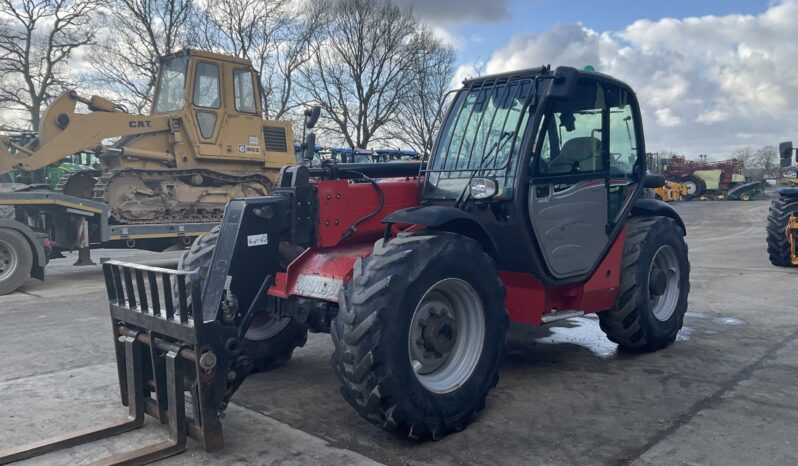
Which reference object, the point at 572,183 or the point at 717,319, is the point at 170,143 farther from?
the point at 717,319

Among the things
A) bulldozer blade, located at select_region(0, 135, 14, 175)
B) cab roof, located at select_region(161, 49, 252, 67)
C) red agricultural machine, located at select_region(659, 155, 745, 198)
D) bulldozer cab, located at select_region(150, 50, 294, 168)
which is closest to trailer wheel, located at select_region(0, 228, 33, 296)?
bulldozer blade, located at select_region(0, 135, 14, 175)

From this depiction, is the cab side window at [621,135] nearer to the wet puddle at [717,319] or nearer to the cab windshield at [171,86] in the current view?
the wet puddle at [717,319]

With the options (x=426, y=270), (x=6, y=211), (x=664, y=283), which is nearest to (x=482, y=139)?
(x=426, y=270)

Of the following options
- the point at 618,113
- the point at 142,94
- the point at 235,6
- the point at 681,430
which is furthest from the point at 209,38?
the point at 681,430

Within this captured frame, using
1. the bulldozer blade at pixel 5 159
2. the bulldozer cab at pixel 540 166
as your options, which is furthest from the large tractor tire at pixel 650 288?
the bulldozer blade at pixel 5 159

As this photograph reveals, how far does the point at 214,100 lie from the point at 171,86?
886 mm

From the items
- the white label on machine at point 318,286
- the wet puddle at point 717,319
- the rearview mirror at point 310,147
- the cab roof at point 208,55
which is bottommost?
the wet puddle at point 717,319

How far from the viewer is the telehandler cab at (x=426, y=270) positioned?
379 centimetres

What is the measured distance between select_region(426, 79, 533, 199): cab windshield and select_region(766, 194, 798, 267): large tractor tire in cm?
874

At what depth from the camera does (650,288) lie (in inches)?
245

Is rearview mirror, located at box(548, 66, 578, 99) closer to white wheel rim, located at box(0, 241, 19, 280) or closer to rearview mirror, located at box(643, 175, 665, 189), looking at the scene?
rearview mirror, located at box(643, 175, 665, 189)

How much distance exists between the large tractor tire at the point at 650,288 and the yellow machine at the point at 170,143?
8585mm

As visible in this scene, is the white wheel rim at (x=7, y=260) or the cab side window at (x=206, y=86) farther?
the cab side window at (x=206, y=86)

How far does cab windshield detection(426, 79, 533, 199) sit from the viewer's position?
5.03 metres
